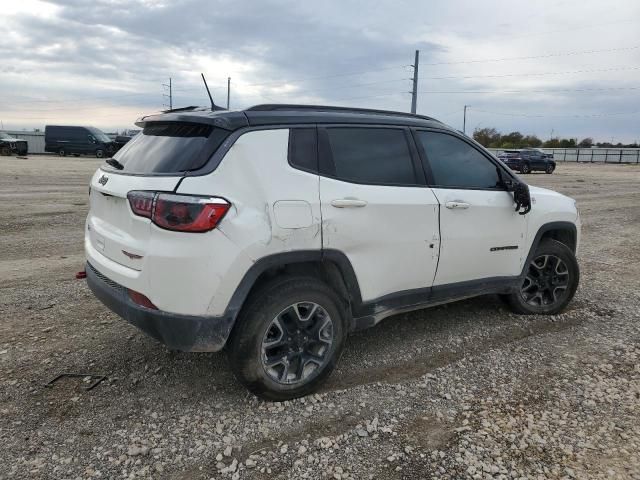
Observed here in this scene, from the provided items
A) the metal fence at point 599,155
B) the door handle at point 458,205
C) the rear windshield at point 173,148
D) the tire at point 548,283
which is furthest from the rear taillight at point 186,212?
the metal fence at point 599,155

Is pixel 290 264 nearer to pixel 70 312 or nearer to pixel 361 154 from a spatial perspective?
pixel 361 154

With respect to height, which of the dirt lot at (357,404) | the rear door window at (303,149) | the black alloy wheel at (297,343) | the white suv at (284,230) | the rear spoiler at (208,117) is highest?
the rear spoiler at (208,117)

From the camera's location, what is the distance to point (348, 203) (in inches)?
126

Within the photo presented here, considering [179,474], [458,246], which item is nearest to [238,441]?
[179,474]

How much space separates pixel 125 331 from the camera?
414cm

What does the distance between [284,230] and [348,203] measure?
500 mm

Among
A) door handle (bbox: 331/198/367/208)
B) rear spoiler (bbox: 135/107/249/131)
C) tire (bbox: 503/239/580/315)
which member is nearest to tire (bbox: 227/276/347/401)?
door handle (bbox: 331/198/367/208)

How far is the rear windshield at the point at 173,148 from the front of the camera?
2926 millimetres

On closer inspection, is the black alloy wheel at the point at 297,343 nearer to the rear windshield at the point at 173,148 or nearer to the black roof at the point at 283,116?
the rear windshield at the point at 173,148

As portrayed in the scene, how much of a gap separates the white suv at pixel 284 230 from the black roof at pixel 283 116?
1cm

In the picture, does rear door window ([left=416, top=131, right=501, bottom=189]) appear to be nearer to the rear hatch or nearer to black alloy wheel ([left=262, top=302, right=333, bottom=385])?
black alloy wheel ([left=262, top=302, right=333, bottom=385])

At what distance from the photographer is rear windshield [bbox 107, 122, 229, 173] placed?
9.60ft

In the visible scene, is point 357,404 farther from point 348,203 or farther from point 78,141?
point 78,141

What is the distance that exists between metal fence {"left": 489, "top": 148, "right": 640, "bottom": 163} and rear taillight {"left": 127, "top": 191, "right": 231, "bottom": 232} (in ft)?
178
